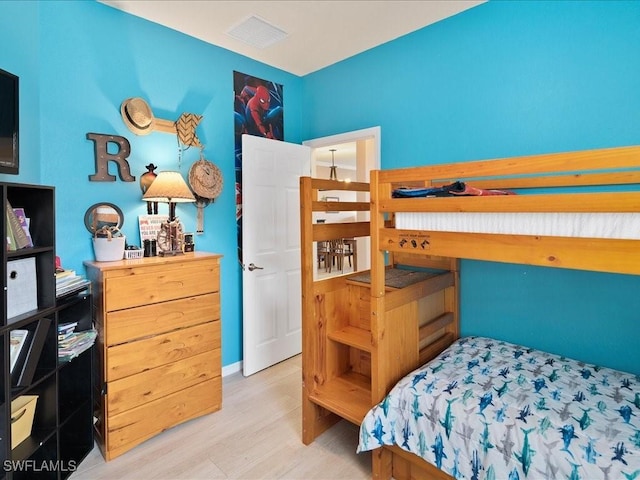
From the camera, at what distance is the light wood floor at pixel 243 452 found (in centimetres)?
177

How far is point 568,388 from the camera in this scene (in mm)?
1537

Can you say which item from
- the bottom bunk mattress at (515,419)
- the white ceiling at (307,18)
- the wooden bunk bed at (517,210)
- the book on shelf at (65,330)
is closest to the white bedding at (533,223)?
the wooden bunk bed at (517,210)

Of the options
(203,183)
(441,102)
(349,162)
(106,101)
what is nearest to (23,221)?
(106,101)

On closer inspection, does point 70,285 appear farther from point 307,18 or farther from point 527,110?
point 527,110

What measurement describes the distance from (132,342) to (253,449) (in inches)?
36.3

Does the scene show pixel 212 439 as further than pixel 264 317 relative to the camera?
No

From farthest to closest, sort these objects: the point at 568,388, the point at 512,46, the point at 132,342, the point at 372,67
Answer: the point at 372,67 → the point at 512,46 → the point at 132,342 → the point at 568,388

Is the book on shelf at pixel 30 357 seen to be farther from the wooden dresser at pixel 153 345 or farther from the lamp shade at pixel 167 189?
the lamp shade at pixel 167 189

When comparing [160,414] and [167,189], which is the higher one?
[167,189]

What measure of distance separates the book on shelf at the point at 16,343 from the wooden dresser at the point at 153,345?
374 mm

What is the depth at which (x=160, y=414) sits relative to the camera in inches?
80.5

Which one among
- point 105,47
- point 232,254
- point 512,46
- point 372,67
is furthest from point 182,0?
point 512,46

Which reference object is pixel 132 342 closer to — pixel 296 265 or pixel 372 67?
pixel 296 265
